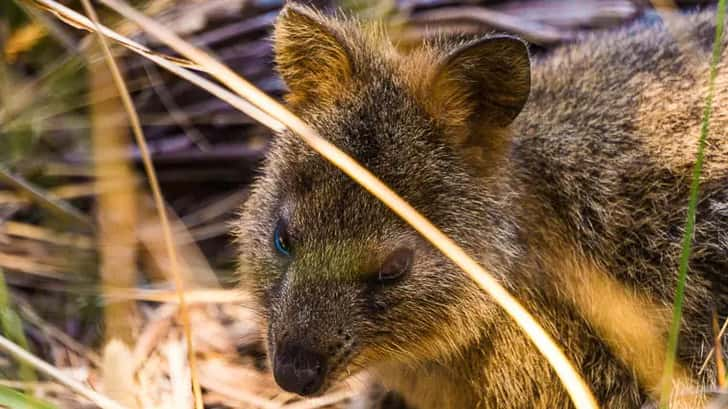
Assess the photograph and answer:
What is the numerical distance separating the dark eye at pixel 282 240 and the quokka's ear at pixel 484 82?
0.69m

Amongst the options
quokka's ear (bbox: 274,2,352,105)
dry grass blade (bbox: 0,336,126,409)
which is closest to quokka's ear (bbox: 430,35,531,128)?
quokka's ear (bbox: 274,2,352,105)

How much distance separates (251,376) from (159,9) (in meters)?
1.85

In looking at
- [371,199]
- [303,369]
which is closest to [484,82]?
[371,199]

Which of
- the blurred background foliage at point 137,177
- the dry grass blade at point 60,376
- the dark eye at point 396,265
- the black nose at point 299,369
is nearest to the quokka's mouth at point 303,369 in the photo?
the black nose at point 299,369

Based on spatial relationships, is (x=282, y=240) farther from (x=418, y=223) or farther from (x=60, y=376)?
(x=60, y=376)

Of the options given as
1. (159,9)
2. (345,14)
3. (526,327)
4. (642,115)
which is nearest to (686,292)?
(642,115)

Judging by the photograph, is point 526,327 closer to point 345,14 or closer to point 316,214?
point 316,214

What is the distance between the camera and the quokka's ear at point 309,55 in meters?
3.46

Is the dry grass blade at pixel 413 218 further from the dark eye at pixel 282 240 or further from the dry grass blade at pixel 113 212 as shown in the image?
the dry grass blade at pixel 113 212

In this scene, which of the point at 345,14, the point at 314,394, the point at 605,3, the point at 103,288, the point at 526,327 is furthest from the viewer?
the point at 605,3

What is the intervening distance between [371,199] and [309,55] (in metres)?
0.69

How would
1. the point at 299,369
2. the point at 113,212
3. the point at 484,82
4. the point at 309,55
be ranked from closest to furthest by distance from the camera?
the point at 299,369 → the point at 484,82 → the point at 309,55 → the point at 113,212

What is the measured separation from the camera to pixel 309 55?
3.56m

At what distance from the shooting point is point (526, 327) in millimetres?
2838
